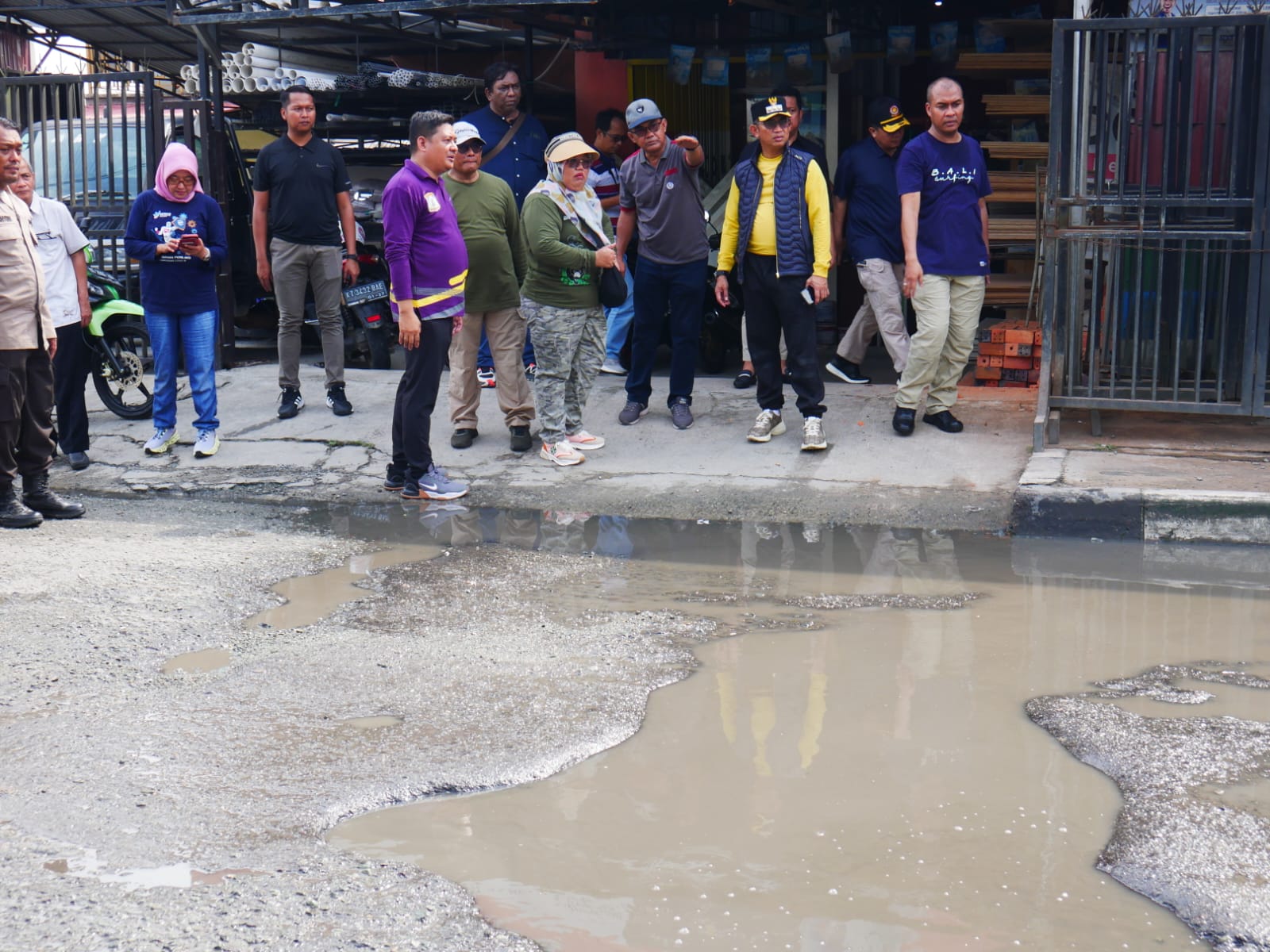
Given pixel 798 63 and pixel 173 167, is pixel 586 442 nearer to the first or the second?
pixel 173 167

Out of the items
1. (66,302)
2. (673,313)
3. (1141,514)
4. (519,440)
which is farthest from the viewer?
(673,313)

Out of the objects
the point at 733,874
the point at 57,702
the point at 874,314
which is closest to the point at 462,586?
the point at 57,702

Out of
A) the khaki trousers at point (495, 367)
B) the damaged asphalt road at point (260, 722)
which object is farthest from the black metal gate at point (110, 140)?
the damaged asphalt road at point (260, 722)

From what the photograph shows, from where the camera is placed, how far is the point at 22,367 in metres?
6.68

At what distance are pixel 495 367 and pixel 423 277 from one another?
1.09 metres

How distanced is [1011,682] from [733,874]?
5.24 feet

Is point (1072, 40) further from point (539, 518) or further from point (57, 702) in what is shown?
point (57, 702)

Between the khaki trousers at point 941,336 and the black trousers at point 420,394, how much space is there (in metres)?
2.58

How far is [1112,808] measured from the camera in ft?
11.7

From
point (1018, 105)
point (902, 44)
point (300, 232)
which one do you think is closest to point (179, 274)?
point (300, 232)

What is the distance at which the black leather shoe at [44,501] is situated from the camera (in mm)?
6863

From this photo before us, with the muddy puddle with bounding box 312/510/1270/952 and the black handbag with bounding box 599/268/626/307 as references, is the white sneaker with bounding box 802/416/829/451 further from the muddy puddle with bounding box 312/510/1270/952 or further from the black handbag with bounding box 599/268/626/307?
the muddy puddle with bounding box 312/510/1270/952

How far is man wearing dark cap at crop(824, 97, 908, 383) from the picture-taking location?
8.52 m

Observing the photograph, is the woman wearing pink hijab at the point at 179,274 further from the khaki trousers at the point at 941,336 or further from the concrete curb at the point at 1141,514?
the concrete curb at the point at 1141,514
